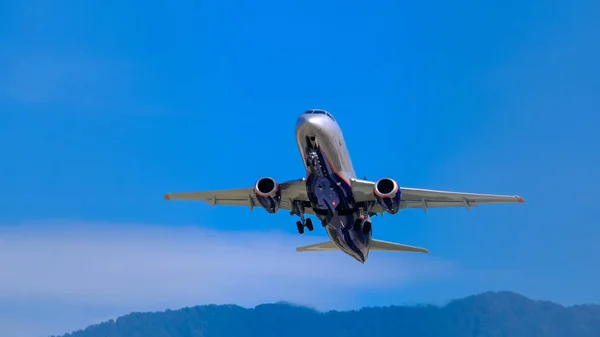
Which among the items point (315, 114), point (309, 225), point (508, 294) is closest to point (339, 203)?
point (309, 225)

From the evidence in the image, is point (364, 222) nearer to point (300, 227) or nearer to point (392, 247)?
point (300, 227)

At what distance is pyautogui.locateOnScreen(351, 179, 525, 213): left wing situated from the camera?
46.4m

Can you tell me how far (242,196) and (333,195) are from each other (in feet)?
25.8

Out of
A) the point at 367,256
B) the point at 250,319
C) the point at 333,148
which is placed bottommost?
the point at 367,256

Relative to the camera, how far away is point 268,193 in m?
45.0

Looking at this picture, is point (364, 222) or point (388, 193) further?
point (364, 222)

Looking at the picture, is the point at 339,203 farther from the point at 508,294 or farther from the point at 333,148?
the point at 508,294

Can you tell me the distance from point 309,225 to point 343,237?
2361 millimetres

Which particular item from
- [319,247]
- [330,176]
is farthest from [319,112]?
[319,247]

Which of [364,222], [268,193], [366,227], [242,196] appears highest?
[242,196]

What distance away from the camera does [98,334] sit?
389 feet

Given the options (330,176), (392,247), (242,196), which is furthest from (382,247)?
(330,176)

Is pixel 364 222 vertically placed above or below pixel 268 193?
below

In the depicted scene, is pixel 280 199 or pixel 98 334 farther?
pixel 98 334
